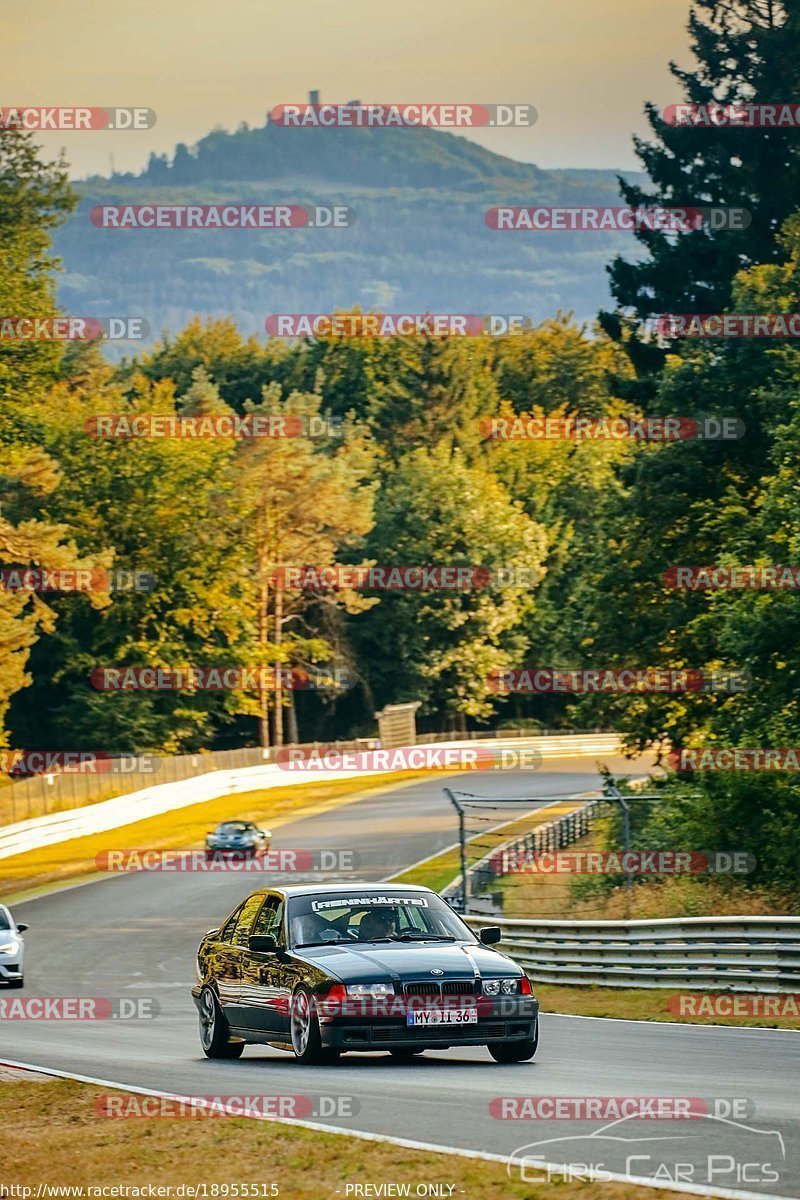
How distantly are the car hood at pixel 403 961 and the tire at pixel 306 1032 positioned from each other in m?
0.28

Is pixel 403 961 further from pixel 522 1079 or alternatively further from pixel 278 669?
pixel 278 669

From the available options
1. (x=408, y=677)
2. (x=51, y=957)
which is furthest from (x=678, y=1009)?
(x=408, y=677)

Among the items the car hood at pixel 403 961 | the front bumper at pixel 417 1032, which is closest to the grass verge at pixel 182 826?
the car hood at pixel 403 961

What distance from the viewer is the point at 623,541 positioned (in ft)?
137

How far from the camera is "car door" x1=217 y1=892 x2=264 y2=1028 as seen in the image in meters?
14.5

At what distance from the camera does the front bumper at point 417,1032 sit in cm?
1267

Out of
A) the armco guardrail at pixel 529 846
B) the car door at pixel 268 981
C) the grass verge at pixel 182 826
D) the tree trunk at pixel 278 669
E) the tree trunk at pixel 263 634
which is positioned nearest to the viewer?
the car door at pixel 268 981

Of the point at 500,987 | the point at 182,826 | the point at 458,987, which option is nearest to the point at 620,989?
the point at 500,987

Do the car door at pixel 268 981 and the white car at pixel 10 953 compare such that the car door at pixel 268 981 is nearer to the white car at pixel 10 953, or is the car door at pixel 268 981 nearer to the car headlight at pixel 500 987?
the car headlight at pixel 500 987

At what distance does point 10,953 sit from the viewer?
25.6 metres

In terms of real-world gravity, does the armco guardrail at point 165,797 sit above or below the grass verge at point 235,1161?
below

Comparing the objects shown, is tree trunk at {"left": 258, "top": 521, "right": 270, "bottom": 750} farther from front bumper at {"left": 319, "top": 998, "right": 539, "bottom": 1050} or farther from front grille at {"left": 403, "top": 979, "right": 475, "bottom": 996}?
front grille at {"left": 403, "top": 979, "right": 475, "bottom": 996}

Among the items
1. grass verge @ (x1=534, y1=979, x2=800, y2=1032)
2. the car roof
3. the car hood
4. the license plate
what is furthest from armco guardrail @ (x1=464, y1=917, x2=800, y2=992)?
the license plate

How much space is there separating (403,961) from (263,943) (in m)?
1.39
